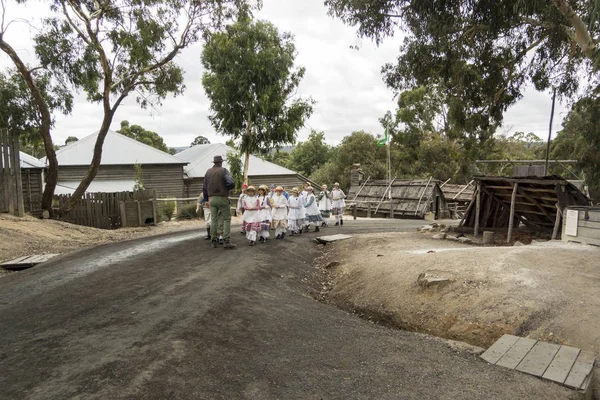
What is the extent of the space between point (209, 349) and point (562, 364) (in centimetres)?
363

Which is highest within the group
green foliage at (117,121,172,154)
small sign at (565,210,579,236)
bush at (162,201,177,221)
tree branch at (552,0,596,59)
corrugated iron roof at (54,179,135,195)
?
green foliage at (117,121,172,154)

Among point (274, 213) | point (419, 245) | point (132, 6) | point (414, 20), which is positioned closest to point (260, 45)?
point (132, 6)

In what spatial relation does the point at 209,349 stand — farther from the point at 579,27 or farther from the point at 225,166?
the point at 225,166

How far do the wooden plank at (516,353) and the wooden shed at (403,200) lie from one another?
24751 millimetres

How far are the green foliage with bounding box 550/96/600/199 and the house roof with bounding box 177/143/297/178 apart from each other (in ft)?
72.7

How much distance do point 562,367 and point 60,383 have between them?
472cm

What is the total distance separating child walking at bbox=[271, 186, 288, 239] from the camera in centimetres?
1328

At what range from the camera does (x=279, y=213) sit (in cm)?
1333

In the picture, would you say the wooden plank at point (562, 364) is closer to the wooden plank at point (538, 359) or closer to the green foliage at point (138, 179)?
the wooden plank at point (538, 359)

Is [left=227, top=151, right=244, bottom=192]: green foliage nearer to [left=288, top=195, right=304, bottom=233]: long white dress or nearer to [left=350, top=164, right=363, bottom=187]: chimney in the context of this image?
[left=350, top=164, right=363, bottom=187]: chimney

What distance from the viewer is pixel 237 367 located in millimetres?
3822

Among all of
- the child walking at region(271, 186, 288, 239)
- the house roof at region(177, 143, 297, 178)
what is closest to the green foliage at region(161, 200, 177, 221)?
the child walking at region(271, 186, 288, 239)

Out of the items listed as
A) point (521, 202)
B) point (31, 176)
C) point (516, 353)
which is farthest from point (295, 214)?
point (31, 176)

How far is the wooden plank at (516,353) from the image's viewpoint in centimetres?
444
